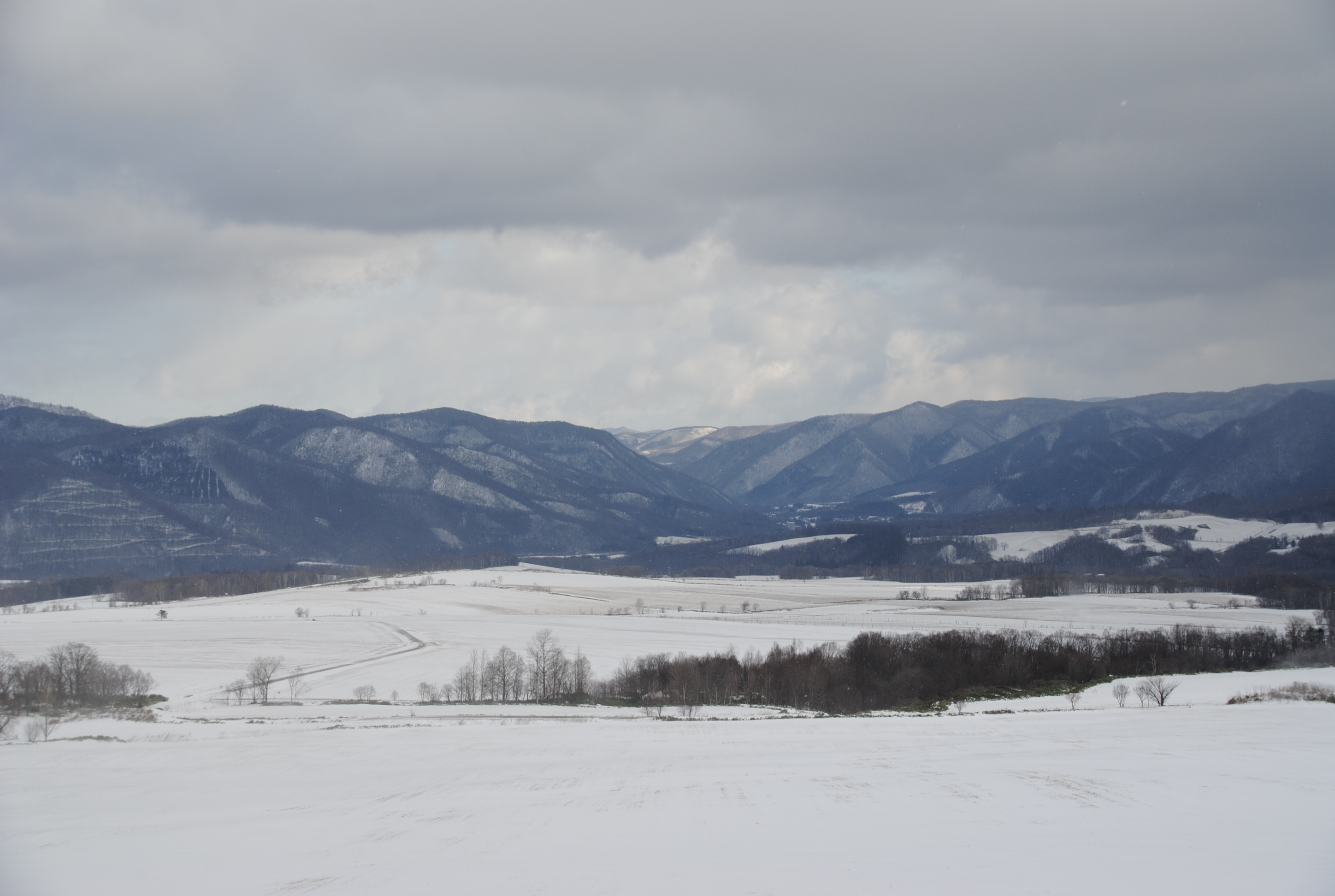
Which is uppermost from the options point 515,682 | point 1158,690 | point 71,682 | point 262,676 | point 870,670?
point 71,682

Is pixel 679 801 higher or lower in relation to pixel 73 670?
lower

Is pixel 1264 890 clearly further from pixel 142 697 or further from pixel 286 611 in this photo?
pixel 286 611

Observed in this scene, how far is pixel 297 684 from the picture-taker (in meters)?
92.9

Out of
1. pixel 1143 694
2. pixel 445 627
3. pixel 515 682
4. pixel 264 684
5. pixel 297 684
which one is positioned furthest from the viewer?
pixel 445 627

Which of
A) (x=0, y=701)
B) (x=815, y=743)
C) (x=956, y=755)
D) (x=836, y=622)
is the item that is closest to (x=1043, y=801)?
(x=956, y=755)

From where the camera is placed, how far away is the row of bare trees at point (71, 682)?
7350 cm

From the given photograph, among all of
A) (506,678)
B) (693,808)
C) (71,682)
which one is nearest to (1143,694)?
(693,808)

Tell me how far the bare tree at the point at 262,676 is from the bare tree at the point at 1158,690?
72.5 m

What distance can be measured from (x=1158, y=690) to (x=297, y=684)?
78.6m

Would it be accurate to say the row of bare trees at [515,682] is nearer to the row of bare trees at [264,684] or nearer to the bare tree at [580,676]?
the bare tree at [580,676]

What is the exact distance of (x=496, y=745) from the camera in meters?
54.6

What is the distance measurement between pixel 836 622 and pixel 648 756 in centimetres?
11715

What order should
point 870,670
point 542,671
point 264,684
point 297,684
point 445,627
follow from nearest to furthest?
point 264,684
point 542,671
point 297,684
point 870,670
point 445,627

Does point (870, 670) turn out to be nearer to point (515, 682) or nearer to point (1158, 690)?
point (1158, 690)
